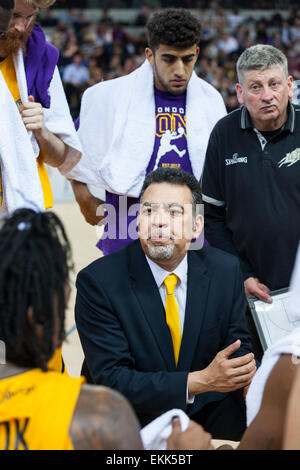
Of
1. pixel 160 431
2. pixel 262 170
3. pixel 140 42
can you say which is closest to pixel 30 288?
pixel 160 431

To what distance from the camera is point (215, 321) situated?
8.20 ft

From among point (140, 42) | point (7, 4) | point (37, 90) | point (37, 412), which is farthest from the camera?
point (140, 42)

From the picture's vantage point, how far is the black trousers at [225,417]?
8.19ft

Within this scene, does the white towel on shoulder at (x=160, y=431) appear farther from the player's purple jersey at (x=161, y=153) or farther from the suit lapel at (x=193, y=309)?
the player's purple jersey at (x=161, y=153)

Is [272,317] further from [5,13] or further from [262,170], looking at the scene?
[5,13]

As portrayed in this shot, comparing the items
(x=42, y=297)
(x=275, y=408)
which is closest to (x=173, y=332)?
(x=275, y=408)

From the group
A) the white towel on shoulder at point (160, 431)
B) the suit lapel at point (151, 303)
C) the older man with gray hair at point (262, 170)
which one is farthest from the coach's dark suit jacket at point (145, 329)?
the white towel on shoulder at point (160, 431)

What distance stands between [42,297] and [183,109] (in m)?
2.13

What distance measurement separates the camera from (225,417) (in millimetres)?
2510

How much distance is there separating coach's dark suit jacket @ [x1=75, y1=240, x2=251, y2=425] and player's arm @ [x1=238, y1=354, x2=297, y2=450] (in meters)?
0.66

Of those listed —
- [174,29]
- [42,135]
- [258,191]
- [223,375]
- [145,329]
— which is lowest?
[223,375]

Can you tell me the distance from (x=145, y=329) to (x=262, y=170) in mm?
973

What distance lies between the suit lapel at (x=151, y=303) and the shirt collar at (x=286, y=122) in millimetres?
891
